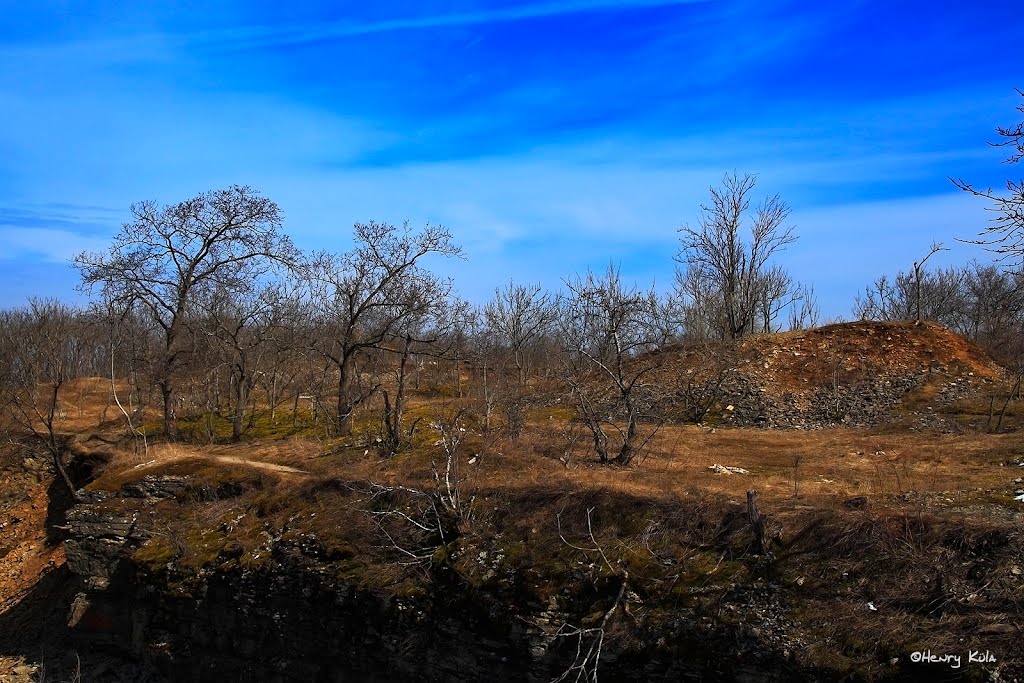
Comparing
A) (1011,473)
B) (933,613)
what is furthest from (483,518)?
(1011,473)

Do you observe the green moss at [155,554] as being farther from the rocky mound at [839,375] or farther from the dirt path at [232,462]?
the rocky mound at [839,375]

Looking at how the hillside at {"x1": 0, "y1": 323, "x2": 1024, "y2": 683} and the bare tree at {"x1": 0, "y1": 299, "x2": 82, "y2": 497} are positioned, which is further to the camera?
the bare tree at {"x1": 0, "y1": 299, "x2": 82, "y2": 497}

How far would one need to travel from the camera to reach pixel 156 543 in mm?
15359

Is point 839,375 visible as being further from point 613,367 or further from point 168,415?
point 168,415

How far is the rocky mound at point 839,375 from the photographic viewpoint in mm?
22828

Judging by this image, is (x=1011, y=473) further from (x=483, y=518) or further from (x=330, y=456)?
(x=330, y=456)

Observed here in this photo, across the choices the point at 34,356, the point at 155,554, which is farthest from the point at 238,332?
the point at 34,356

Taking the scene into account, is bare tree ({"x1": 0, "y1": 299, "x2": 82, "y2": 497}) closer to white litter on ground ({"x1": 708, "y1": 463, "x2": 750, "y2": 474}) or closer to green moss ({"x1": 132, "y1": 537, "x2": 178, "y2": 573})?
green moss ({"x1": 132, "y1": 537, "x2": 178, "y2": 573})

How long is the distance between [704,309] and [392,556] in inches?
1333

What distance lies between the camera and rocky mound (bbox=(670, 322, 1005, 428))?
74.9 ft

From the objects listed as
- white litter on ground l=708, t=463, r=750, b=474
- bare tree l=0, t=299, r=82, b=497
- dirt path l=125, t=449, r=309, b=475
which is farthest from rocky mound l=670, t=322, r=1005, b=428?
bare tree l=0, t=299, r=82, b=497

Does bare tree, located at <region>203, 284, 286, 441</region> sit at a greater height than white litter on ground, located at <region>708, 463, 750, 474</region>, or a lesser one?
greater

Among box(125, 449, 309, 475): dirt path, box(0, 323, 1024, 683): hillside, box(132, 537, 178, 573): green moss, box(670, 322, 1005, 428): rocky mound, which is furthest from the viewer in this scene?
box(670, 322, 1005, 428): rocky mound

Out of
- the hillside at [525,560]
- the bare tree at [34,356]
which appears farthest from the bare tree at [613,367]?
the bare tree at [34,356]
